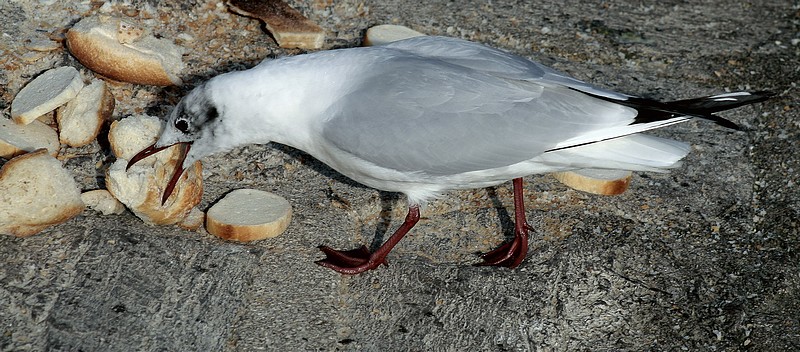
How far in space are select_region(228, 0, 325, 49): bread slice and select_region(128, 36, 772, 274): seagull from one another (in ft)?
3.46

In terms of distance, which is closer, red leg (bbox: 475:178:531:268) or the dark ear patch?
the dark ear patch

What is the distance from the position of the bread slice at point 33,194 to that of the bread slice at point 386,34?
5.69ft

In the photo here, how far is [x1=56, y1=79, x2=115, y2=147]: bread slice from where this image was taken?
349 centimetres

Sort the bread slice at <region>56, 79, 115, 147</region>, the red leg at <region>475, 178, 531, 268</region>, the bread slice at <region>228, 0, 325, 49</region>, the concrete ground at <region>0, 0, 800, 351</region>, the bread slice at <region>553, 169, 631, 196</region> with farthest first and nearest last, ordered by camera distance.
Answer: the bread slice at <region>228, 0, 325, 49</region> < the bread slice at <region>553, 169, 631, 196</region> < the bread slice at <region>56, 79, 115, 147</region> < the red leg at <region>475, 178, 531, 268</region> < the concrete ground at <region>0, 0, 800, 351</region>

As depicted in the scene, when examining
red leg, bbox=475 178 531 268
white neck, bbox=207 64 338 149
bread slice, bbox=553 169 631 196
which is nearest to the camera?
white neck, bbox=207 64 338 149

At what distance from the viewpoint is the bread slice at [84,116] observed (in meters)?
3.49

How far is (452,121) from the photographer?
117 inches

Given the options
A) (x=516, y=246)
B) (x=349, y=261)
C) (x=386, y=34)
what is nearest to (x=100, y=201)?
(x=349, y=261)

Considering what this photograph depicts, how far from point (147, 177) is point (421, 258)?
108cm

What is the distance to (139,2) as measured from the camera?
13.9ft

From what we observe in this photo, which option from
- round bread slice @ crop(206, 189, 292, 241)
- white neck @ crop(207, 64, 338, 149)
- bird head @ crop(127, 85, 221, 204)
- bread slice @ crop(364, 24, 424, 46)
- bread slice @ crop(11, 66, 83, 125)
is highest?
white neck @ crop(207, 64, 338, 149)

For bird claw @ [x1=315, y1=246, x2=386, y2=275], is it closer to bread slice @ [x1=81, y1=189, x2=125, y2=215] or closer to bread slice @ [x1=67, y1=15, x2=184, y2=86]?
bread slice @ [x1=81, y1=189, x2=125, y2=215]

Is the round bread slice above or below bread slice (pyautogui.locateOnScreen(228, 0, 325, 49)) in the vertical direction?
below

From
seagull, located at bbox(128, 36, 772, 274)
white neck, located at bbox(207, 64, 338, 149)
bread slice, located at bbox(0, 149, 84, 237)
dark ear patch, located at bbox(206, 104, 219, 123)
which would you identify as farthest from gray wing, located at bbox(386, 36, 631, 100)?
bread slice, located at bbox(0, 149, 84, 237)
